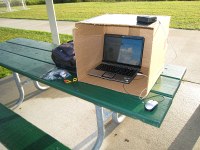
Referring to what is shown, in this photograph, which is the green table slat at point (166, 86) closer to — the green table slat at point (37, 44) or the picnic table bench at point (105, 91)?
the picnic table bench at point (105, 91)

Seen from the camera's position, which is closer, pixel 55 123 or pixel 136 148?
pixel 136 148

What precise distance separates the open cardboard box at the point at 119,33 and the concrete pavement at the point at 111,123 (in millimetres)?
928

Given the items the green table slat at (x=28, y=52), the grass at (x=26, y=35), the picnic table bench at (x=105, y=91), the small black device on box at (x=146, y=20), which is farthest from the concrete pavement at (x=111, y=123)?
the grass at (x=26, y=35)

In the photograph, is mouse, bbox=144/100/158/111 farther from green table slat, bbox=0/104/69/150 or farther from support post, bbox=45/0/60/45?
support post, bbox=45/0/60/45

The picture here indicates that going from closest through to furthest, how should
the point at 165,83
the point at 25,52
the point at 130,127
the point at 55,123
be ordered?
the point at 165,83, the point at 130,127, the point at 55,123, the point at 25,52

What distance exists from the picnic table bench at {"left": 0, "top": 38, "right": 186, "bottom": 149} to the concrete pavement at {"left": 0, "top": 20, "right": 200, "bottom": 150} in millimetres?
327

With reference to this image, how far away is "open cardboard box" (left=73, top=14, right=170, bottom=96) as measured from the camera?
1786 mm

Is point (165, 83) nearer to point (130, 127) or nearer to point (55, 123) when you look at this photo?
point (130, 127)

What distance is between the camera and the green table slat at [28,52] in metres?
2.98

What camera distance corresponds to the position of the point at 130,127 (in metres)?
2.86

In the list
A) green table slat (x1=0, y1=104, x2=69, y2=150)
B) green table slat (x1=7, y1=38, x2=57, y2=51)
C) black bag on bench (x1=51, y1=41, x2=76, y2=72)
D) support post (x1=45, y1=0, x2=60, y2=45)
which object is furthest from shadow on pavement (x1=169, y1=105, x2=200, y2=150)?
support post (x1=45, y1=0, x2=60, y2=45)

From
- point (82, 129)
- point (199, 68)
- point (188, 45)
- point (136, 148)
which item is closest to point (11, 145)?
point (82, 129)

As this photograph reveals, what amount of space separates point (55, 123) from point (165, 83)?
1.70 m

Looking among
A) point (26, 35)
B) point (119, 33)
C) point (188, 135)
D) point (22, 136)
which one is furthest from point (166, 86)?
point (26, 35)
